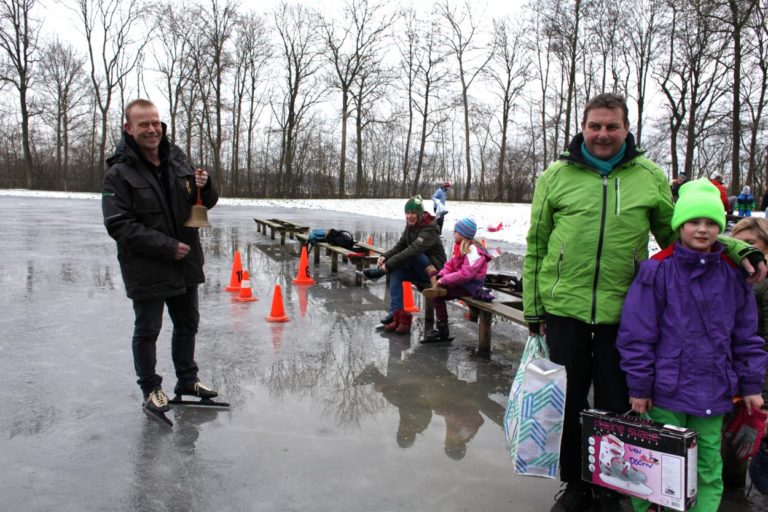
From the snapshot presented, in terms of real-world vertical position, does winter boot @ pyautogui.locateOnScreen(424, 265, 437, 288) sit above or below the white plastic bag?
above

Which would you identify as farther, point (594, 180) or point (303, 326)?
point (303, 326)

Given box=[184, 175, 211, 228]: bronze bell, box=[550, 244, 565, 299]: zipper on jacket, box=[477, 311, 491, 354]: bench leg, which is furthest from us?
box=[477, 311, 491, 354]: bench leg

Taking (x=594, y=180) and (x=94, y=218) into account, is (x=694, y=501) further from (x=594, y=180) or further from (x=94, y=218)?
(x=94, y=218)

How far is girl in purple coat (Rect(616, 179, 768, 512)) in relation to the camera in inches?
100

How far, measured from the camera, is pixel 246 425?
392 centimetres

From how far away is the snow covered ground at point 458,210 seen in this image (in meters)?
19.2

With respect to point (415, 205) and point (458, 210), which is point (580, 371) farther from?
point (458, 210)

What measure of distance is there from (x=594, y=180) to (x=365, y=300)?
572cm

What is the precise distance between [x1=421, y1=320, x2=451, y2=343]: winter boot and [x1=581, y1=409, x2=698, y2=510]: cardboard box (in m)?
3.30

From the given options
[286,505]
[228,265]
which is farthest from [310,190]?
[286,505]

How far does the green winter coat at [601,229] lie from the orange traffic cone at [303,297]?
15.6ft

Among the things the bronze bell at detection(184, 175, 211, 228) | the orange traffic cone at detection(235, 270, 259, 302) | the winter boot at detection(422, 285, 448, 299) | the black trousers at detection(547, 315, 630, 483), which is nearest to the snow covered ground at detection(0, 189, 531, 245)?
the orange traffic cone at detection(235, 270, 259, 302)

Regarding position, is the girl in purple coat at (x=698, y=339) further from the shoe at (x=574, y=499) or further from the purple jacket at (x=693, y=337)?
the shoe at (x=574, y=499)

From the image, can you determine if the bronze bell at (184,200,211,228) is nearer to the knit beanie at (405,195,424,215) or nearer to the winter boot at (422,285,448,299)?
the winter boot at (422,285,448,299)
